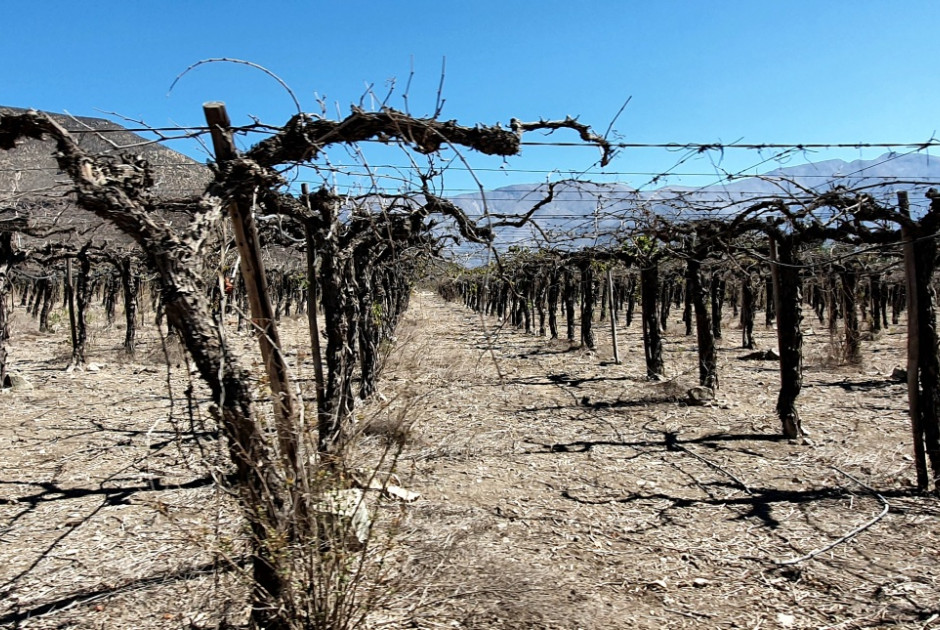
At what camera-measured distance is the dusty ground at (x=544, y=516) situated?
11.3 feet

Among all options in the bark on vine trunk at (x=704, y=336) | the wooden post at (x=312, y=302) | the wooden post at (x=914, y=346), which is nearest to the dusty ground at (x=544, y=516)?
the wooden post at (x=914, y=346)

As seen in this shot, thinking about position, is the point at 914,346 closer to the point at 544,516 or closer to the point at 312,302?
the point at 544,516

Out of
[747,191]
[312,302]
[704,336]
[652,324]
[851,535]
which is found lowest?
[851,535]

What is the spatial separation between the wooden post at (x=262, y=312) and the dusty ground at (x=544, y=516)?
327 mm

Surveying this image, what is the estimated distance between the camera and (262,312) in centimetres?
314

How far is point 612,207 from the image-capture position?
642cm

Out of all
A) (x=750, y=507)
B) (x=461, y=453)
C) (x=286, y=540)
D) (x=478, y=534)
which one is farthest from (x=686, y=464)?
(x=286, y=540)

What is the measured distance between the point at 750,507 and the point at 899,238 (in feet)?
9.49

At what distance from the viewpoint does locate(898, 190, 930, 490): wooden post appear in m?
5.18

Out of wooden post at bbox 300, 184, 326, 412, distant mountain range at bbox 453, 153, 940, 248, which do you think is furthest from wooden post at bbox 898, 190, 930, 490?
wooden post at bbox 300, 184, 326, 412

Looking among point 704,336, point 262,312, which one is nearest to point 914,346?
point 704,336

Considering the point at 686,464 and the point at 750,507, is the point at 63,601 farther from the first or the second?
the point at 686,464

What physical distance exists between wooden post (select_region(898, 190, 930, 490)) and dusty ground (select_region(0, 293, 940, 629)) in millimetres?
317

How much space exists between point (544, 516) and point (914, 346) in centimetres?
347
